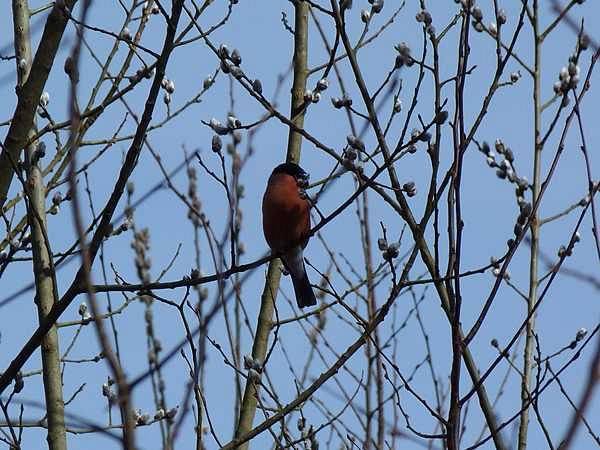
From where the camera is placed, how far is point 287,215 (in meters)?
5.74

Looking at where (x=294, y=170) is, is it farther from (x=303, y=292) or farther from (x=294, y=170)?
(x=303, y=292)

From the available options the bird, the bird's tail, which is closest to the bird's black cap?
the bird

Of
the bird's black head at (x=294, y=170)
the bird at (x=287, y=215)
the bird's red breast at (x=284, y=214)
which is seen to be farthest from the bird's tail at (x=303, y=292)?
the bird's black head at (x=294, y=170)

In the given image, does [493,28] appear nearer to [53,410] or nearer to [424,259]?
[424,259]

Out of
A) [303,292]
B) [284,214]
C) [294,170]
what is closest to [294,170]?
[294,170]

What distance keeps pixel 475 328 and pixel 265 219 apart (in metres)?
3.10

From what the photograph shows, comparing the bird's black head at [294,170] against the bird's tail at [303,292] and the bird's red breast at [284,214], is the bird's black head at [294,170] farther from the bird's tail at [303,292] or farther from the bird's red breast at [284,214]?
the bird's tail at [303,292]

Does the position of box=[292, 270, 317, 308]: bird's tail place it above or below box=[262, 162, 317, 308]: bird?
below

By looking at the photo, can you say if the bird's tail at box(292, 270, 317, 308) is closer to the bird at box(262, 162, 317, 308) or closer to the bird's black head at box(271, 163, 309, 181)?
the bird at box(262, 162, 317, 308)

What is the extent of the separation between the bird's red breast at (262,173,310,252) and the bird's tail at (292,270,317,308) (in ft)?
0.99

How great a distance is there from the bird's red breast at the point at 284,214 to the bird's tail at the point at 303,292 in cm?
30

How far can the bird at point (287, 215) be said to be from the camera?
5.72m

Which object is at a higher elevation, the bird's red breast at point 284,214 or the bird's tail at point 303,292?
the bird's red breast at point 284,214

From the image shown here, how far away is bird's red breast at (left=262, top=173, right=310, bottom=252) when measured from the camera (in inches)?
225
